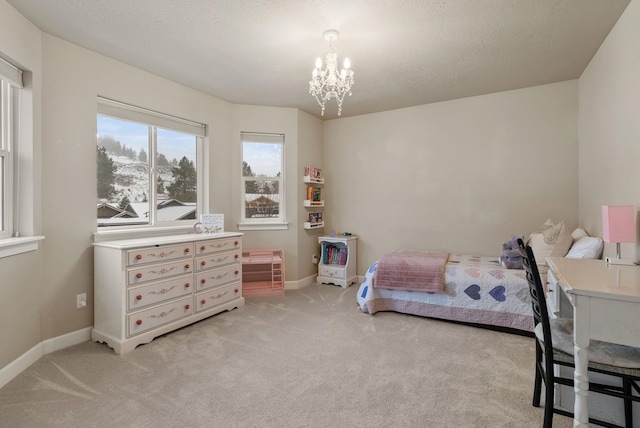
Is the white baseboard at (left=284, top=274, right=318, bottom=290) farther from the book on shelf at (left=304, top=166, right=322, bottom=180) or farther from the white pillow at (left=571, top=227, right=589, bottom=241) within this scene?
the white pillow at (left=571, top=227, right=589, bottom=241)

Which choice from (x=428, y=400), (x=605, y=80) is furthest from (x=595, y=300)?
(x=605, y=80)

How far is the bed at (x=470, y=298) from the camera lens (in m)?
2.82

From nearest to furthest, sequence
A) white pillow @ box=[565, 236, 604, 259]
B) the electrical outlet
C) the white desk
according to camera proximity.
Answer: the white desk
white pillow @ box=[565, 236, 604, 259]
the electrical outlet

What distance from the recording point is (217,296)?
10.9 ft

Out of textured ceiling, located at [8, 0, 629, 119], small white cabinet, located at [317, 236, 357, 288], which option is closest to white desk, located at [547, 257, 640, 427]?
textured ceiling, located at [8, 0, 629, 119]

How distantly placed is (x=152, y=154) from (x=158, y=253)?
124 cm

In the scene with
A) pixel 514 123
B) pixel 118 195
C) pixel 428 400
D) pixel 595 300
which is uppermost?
pixel 514 123

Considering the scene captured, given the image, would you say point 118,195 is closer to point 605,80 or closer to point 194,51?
point 194,51

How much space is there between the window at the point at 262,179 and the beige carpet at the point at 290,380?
5.65 ft

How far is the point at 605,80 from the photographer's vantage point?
2.60m

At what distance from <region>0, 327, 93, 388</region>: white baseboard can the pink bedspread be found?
8.99 ft

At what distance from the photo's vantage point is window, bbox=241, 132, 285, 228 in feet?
14.2

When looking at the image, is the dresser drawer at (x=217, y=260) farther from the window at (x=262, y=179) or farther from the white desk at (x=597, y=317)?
the white desk at (x=597, y=317)

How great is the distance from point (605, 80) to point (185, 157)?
4200 millimetres
